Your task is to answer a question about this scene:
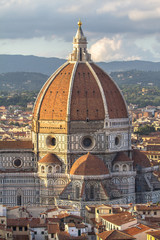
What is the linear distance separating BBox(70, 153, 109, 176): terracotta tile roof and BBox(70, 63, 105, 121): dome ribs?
4641mm

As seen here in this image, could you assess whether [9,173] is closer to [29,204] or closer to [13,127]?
[29,204]

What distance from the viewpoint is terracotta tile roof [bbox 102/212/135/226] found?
68500mm

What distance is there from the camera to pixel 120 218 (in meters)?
70.1

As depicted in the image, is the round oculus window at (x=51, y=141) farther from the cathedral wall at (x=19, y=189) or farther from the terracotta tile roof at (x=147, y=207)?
the terracotta tile roof at (x=147, y=207)

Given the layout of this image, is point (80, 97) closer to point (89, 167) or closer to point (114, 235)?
point (89, 167)

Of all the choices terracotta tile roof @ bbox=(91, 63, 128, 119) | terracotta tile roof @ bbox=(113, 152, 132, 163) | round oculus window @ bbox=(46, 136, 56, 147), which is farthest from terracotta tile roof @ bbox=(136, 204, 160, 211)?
round oculus window @ bbox=(46, 136, 56, 147)

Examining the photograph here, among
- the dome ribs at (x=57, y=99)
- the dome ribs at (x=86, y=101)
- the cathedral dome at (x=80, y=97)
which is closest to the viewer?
the dome ribs at (x=86, y=101)

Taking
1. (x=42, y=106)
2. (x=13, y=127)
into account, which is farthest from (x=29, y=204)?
(x=13, y=127)

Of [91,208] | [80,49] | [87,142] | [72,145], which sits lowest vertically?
[91,208]

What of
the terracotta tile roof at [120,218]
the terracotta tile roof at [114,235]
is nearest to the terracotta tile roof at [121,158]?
the terracotta tile roof at [120,218]

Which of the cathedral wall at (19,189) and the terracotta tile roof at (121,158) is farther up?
the terracotta tile roof at (121,158)

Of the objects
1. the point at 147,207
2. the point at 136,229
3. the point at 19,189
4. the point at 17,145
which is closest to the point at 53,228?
the point at 136,229

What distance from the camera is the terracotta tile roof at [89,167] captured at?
275 ft

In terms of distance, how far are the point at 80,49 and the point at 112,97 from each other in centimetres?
589
